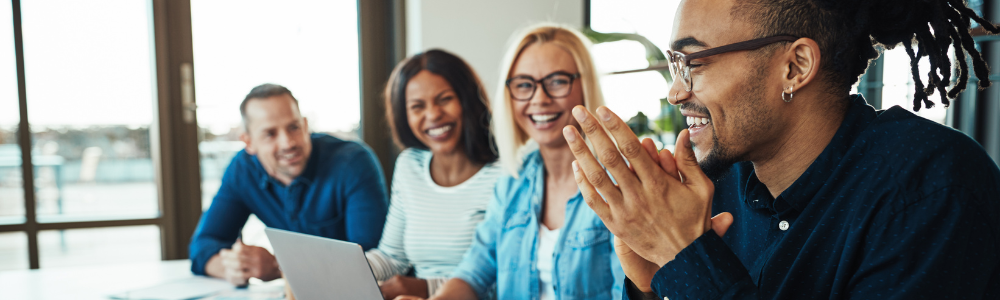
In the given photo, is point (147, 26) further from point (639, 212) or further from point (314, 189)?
point (639, 212)

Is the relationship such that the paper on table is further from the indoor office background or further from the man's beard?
the indoor office background

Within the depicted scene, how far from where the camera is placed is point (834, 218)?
78cm

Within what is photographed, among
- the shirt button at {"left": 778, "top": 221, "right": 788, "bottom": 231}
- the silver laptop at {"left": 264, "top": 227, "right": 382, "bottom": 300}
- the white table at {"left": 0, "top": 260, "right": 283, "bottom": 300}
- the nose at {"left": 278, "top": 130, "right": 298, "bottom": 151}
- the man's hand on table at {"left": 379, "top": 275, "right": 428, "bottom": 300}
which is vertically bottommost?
the man's hand on table at {"left": 379, "top": 275, "right": 428, "bottom": 300}

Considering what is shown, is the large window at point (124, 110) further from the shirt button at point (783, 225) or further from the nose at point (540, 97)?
the shirt button at point (783, 225)

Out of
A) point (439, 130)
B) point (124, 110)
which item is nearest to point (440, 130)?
point (439, 130)

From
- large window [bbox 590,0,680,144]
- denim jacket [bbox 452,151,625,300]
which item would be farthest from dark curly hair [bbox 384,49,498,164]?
large window [bbox 590,0,680,144]

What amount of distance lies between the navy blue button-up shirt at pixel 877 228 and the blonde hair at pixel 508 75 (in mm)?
829

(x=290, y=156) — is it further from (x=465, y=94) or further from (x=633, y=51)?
(x=633, y=51)

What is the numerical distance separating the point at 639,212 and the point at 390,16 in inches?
118

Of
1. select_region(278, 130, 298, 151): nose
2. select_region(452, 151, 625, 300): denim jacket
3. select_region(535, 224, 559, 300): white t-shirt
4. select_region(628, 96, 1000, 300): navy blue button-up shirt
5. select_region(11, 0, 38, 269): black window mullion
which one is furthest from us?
select_region(11, 0, 38, 269): black window mullion

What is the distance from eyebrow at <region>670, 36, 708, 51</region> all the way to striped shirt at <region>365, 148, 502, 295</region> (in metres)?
1.05

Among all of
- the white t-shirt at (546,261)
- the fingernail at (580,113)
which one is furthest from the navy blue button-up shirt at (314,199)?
the fingernail at (580,113)

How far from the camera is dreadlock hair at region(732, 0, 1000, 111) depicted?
84 cm

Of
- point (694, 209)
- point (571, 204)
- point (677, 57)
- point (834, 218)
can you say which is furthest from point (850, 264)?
point (571, 204)
